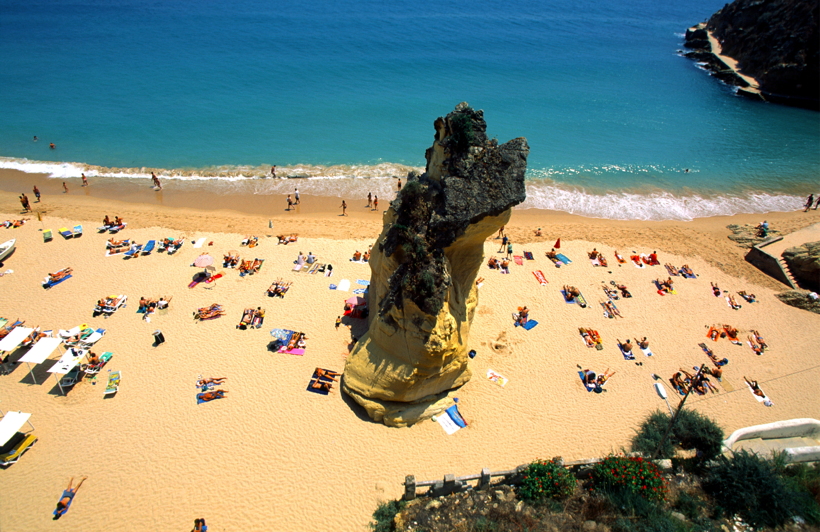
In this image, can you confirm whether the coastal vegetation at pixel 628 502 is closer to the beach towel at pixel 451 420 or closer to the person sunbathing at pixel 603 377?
the beach towel at pixel 451 420

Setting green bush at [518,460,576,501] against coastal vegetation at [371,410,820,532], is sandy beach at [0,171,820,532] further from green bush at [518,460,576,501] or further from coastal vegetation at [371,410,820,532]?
green bush at [518,460,576,501]

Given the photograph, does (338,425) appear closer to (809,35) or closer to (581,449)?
(581,449)

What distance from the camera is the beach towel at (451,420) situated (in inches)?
513

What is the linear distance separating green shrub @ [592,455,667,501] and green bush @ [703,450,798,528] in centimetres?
153

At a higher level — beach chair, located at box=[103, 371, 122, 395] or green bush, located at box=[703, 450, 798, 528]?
green bush, located at box=[703, 450, 798, 528]

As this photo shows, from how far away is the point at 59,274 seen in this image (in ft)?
60.6

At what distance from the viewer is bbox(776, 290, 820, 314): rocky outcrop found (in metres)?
19.0

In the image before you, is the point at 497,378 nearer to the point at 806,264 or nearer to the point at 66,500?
the point at 66,500

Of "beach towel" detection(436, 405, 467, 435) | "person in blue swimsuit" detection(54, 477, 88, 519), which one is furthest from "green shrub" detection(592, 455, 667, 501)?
"person in blue swimsuit" detection(54, 477, 88, 519)

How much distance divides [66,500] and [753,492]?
17529mm

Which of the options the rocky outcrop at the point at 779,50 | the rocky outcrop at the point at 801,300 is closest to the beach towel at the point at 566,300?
the rocky outcrop at the point at 801,300

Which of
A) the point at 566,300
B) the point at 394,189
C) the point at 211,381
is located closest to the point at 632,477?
the point at 566,300

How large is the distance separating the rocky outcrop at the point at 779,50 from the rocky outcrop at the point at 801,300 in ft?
153

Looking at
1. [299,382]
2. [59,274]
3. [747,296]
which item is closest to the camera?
[299,382]
